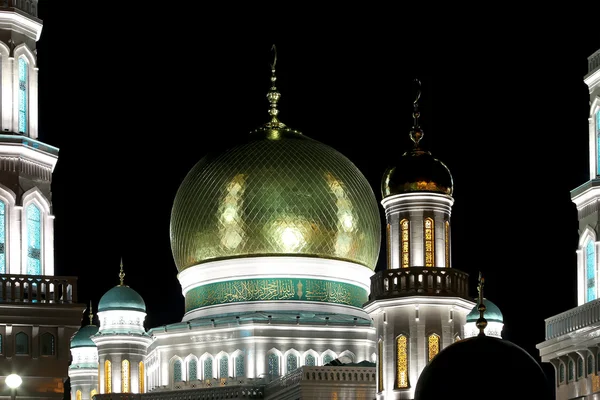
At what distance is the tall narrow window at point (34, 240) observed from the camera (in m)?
45.1

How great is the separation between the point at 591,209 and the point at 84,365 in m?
27.2

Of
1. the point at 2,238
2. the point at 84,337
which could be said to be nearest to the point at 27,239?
the point at 2,238

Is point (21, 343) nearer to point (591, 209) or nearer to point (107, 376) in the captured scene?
point (591, 209)

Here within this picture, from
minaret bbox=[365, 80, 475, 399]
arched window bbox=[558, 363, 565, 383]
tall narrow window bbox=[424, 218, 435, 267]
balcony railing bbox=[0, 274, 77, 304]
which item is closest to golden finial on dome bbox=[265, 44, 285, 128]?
minaret bbox=[365, 80, 475, 399]

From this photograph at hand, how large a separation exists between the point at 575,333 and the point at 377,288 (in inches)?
244

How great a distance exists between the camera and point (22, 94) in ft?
150

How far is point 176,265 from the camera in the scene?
216ft

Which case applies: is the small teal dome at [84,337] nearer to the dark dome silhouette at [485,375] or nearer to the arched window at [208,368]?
the arched window at [208,368]

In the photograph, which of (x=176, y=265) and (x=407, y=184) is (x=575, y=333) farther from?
(x=176, y=265)

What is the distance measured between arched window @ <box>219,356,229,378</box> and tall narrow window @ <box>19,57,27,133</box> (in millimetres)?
17746

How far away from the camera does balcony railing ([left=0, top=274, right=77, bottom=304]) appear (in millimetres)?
43812

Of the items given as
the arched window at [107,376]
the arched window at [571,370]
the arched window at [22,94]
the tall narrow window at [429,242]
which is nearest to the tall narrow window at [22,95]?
the arched window at [22,94]

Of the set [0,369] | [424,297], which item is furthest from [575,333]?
[0,369]

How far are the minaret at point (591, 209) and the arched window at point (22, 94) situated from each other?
12.2 metres
